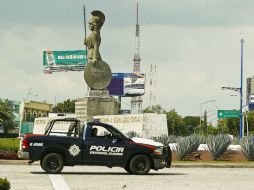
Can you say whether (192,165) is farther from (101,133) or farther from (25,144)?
(25,144)

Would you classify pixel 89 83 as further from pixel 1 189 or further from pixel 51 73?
pixel 51 73

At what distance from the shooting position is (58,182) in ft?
64.4

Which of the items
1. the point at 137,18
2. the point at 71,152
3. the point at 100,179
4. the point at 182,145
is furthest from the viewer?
the point at 137,18

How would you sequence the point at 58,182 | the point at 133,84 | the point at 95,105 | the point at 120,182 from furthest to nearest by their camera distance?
the point at 133,84, the point at 95,105, the point at 120,182, the point at 58,182

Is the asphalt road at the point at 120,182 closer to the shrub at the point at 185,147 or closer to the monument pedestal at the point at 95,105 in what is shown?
the shrub at the point at 185,147

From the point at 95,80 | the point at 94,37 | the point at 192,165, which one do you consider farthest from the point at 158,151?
the point at 95,80

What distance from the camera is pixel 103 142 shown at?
24.0 meters

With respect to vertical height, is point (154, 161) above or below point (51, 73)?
below

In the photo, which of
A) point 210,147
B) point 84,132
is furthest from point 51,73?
point 84,132

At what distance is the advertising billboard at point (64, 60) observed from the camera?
→ 157000 mm

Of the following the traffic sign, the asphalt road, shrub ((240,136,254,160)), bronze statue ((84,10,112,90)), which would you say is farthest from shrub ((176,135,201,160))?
the traffic sign

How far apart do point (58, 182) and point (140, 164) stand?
501 cm

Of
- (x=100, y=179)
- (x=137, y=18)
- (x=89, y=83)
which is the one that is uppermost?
(x=137, y=18)

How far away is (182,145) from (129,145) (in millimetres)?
10621
